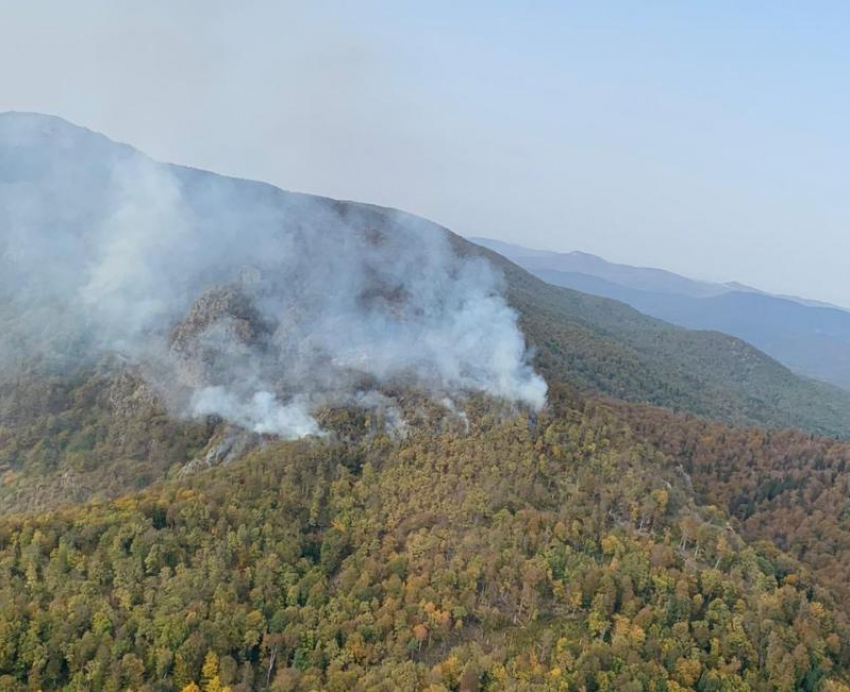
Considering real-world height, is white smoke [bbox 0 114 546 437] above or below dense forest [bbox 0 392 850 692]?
above

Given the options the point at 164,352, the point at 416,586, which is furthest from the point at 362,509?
the point at 164,352

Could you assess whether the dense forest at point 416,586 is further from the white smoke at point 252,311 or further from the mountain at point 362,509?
the white smoke at point 252,311

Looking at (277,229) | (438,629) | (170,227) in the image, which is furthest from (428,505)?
(170,227)

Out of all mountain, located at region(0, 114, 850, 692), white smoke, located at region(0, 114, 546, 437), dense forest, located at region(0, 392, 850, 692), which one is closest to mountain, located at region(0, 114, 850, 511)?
white smoke, located at region(0, 114, 546, 437)

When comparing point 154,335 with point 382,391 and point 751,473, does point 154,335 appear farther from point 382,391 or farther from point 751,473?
point 751,473

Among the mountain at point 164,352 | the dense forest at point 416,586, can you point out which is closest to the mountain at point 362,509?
the dense forest at point 416,586

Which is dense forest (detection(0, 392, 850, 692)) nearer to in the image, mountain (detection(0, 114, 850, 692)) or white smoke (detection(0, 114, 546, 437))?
mountain (detection(0, 114, 850, 692))
